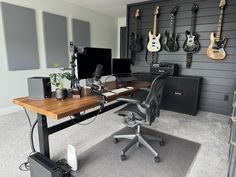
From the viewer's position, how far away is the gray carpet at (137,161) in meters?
1.65

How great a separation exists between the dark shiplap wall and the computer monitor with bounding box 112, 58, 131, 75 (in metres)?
1.43

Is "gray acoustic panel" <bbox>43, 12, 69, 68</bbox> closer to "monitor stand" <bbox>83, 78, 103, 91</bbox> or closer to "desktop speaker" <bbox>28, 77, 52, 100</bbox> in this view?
"monitor stand" <bbox>83, 78, 103, 91</bbox>

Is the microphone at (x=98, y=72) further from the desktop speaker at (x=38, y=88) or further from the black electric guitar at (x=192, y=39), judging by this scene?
the black electric guitar at (x=192, y=39)

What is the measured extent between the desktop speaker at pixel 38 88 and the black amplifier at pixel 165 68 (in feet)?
8.33

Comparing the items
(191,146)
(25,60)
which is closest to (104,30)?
(25,60)

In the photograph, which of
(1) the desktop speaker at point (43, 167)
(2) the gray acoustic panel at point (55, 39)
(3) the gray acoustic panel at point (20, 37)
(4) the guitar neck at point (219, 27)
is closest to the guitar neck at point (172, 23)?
(4) the guitar neck at point (219, 27)

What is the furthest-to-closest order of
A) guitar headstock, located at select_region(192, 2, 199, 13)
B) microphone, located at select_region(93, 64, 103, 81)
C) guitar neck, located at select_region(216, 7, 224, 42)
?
guitar headstock, located at select_region(192, 2, 199, 13)
guitar neck, located at select_region(216, 7, 224, 42)
microphone, located at select_region(93, 64, 103, 81)

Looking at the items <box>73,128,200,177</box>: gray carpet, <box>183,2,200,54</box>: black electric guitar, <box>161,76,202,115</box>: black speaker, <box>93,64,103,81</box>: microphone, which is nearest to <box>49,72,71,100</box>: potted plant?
<box>93,64,103,81</box>: microphone

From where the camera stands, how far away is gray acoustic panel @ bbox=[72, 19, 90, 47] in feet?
14.1

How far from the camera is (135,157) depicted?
1.90 meters

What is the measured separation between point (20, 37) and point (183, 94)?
3.44 m

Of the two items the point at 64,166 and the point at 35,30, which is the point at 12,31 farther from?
the point at 64,166

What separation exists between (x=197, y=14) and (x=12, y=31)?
3.65 m

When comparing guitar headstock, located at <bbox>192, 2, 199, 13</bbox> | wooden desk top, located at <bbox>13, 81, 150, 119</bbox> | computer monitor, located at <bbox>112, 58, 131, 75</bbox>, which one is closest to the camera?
wooden desk top, located at <bbox>13, 81, 150, 119</bbox>
